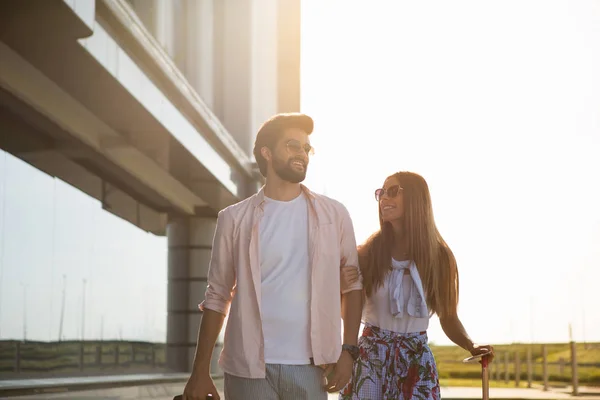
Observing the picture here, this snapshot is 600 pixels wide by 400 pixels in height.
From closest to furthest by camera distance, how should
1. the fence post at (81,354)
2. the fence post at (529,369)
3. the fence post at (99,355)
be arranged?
the fence post at (81,354) < the fence post at (99,355) < the fence post at (529,369)

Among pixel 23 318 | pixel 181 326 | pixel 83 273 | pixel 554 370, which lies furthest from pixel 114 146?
pixel 554 370

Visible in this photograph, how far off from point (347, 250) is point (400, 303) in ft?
3.14

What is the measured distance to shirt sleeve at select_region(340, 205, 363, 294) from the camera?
4.67 meters

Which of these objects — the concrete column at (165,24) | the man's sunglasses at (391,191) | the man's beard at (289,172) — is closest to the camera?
the man's beard at (289,172)

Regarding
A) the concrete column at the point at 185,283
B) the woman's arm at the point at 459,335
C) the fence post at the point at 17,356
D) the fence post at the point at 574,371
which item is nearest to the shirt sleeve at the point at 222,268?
the woman's arm at the point at 459,335

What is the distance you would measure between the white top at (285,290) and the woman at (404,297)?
45.8 inches

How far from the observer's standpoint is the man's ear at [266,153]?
4.76 m

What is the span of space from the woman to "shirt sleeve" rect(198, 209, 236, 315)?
3.77 ft

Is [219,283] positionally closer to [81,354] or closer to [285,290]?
[285,290]

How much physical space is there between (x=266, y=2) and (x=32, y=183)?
10.3m

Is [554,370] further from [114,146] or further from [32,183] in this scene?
[32,183]

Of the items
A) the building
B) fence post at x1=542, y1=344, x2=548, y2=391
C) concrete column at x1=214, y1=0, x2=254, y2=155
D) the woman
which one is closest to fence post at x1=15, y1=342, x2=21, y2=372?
the building

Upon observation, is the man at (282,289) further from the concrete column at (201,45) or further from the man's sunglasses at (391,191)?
the concrete column at (201,45)

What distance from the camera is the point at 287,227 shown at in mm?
4617
